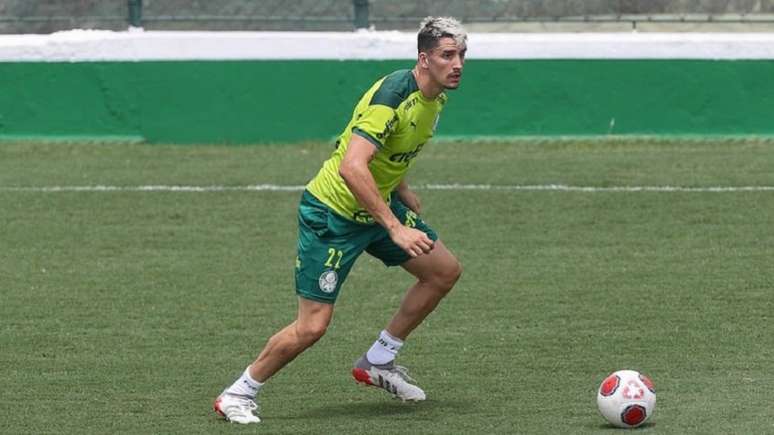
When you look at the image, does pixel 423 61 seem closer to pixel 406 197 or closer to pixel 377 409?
pixel 406 197

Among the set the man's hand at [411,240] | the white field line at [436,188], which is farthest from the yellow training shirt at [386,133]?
the white field line at [436,188]

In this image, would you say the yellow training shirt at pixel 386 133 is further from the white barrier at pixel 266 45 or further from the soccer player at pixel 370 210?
the white barrier at pixel 266 45

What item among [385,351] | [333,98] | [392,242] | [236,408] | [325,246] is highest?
[333,98]

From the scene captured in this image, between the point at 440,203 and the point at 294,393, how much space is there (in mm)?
5398

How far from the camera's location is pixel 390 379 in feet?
26.0

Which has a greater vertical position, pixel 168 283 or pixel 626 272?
pixel 626 272

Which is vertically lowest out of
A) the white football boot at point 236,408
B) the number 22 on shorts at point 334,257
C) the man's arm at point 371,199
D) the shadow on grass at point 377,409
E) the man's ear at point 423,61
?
the white football boot at point 236,408

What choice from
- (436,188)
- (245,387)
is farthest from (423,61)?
(436,188)

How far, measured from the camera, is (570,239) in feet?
39.7

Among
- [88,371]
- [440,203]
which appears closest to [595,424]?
[88,371]

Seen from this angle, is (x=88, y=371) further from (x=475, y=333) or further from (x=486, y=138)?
(x=486, y=138)

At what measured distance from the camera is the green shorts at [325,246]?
7.43 metres

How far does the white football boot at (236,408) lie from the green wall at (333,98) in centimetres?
861

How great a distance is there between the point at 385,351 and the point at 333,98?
27.2 ft
